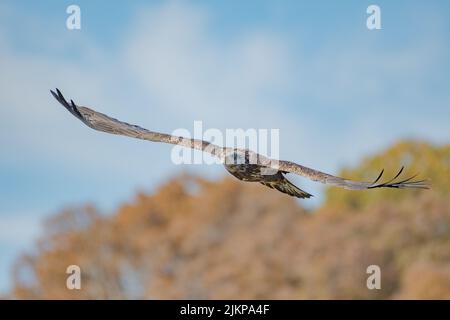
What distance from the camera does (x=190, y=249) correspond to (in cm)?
7500

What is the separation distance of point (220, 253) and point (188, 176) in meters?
14.4

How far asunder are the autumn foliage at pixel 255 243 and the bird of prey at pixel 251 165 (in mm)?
Answer: 44106

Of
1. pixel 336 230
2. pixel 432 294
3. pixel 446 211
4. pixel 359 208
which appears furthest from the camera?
pixel 359 208

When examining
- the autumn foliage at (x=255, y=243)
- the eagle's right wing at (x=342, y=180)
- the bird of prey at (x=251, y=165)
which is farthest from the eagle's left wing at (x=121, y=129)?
the autumn foliage at (x=255, y=243)

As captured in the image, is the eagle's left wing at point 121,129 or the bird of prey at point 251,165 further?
the eagle's left wing at point 121,129

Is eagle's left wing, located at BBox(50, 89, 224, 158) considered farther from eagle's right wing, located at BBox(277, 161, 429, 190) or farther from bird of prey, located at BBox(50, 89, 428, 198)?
eagle's right wing, located at BBox(277, 161, 429, 190)

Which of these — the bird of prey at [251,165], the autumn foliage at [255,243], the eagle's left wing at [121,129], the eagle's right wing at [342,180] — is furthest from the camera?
the autumn foliage at [255,243]

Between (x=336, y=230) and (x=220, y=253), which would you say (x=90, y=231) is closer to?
(x=220, y=253)

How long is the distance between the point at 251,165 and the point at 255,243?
60.5 meters

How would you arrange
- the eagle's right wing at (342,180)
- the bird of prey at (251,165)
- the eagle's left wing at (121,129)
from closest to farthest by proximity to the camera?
the eagle's right wing at (342,180) → the bird of prey at (251,165) → the eagle's left wing at (121,129)

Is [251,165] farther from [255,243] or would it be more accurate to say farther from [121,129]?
[255,243]

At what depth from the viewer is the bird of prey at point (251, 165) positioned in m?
12.0

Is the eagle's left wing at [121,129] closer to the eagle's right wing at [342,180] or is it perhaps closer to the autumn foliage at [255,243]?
the eagle's right wing at [342,180]
